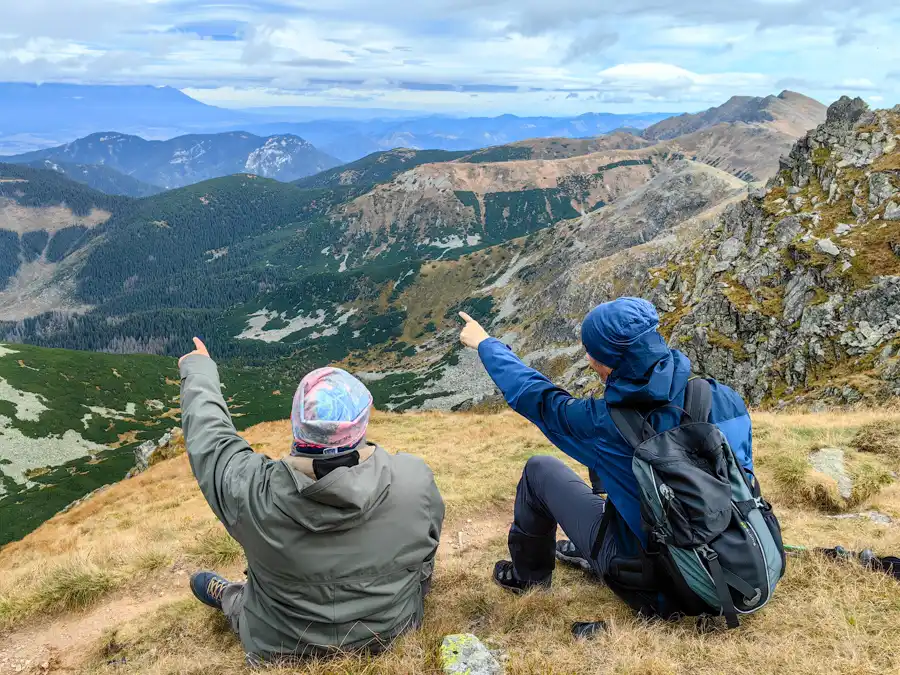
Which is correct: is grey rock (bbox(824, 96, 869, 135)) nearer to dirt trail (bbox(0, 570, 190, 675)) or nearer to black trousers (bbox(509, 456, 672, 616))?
black trousers (bbox(509, 456, 672, 616))

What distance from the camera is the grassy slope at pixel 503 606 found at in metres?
4.36

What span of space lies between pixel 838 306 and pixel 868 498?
87.3 ft

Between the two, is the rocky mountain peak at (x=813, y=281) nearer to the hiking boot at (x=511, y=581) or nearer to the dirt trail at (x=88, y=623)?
the dirt trail at (x=88, y=623)

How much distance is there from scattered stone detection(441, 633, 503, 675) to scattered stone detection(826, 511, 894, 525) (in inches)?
272

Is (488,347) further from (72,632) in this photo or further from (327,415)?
(72,632)

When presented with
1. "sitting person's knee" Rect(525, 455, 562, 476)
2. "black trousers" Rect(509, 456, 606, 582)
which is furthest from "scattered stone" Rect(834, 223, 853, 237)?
"black trousers" Rect(509, 456, 606, 582)

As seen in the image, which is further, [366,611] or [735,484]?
[366,611]

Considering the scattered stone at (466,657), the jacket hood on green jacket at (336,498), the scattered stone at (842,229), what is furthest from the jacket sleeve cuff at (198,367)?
the scattered stone at (842,229)

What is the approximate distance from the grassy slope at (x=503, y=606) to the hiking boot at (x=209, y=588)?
0.83 ft

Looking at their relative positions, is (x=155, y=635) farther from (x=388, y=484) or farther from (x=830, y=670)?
(x=830, y=670)

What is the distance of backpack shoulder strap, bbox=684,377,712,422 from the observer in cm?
433

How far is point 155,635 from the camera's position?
676 centimetres

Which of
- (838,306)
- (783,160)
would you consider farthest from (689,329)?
(783,160)

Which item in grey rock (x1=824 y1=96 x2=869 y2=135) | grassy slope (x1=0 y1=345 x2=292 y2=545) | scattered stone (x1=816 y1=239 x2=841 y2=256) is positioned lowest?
grassy slope (x1=0 y1=345 x2=292 y2=545)
